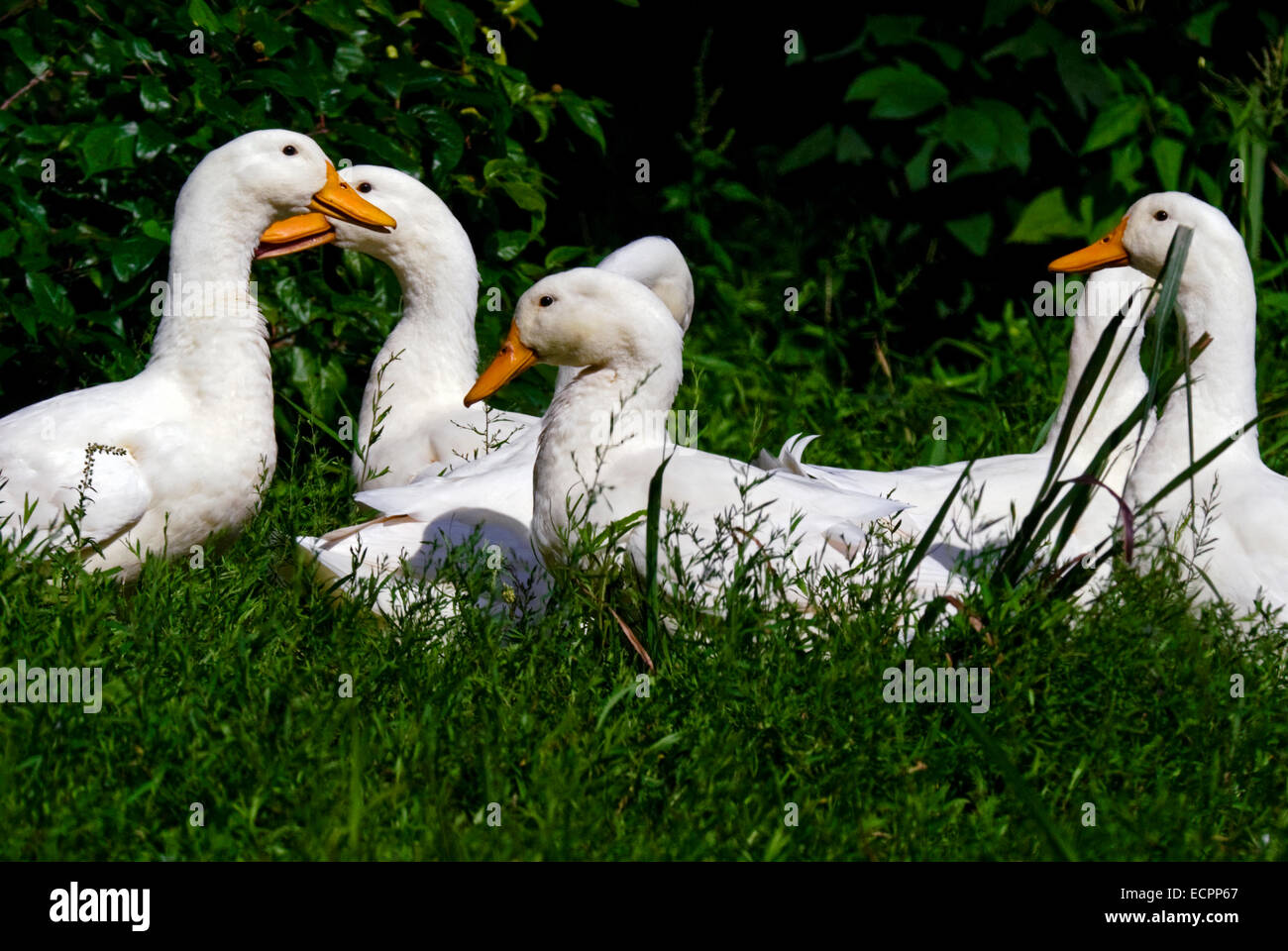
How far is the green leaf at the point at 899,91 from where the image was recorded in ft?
20.6

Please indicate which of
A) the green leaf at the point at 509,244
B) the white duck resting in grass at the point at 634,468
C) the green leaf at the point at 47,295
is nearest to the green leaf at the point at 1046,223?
the green leaf at the point at 509,244

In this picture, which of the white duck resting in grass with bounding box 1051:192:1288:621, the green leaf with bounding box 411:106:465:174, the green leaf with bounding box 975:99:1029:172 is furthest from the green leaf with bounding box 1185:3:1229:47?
the green leaf with bounding box 411:106:465:174

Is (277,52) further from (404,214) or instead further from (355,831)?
(355,831)

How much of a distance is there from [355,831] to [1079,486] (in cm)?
178

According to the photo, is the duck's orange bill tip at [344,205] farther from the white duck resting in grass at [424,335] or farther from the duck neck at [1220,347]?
the duck neck at [1220,347]

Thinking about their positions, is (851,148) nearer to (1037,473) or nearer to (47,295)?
(1037,473)

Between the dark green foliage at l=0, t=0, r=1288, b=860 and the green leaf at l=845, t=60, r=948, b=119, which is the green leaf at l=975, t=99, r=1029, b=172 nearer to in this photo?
the dark green foliage at l=0, t=0, r=1288, b=860

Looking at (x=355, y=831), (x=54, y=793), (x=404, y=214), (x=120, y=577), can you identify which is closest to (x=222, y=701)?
(x=54, y=793)

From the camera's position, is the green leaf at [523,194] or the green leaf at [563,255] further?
the green leaf at [563,255]

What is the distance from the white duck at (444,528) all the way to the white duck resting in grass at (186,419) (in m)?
0.32

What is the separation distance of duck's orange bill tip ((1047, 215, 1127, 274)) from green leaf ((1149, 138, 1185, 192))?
4.76 feet

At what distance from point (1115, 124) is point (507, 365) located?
10.4 feet

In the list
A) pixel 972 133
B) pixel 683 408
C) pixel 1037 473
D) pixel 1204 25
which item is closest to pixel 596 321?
Result: pixel 1037 473

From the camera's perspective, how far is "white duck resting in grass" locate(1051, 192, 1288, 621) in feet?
13.3
